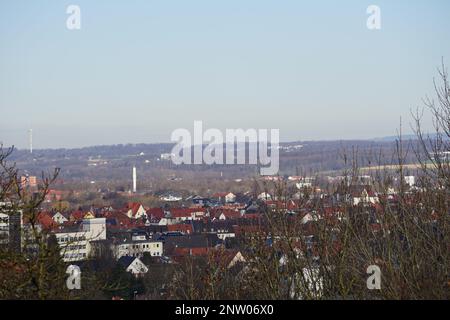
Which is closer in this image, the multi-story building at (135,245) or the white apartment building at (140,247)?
the multi-story building at (135,245)

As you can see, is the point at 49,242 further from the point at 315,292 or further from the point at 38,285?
the point at 315,292

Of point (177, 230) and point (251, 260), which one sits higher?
point (251, 260)

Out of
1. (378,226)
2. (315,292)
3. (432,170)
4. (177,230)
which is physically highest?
(432,170)

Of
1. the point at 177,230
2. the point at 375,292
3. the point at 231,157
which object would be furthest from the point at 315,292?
the point at 231,157

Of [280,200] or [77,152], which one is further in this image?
[77,152]

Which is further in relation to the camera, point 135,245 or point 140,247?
point 135,245

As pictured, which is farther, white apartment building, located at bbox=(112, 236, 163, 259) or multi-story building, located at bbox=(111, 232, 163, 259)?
white apartment building, located at bbox=(112, 236, 163, 259)

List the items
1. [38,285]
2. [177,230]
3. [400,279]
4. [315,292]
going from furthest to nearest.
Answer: [177,230] → [315,292] → [400,279] → [38,285]

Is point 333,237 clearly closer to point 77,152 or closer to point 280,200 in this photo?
point 280,200
